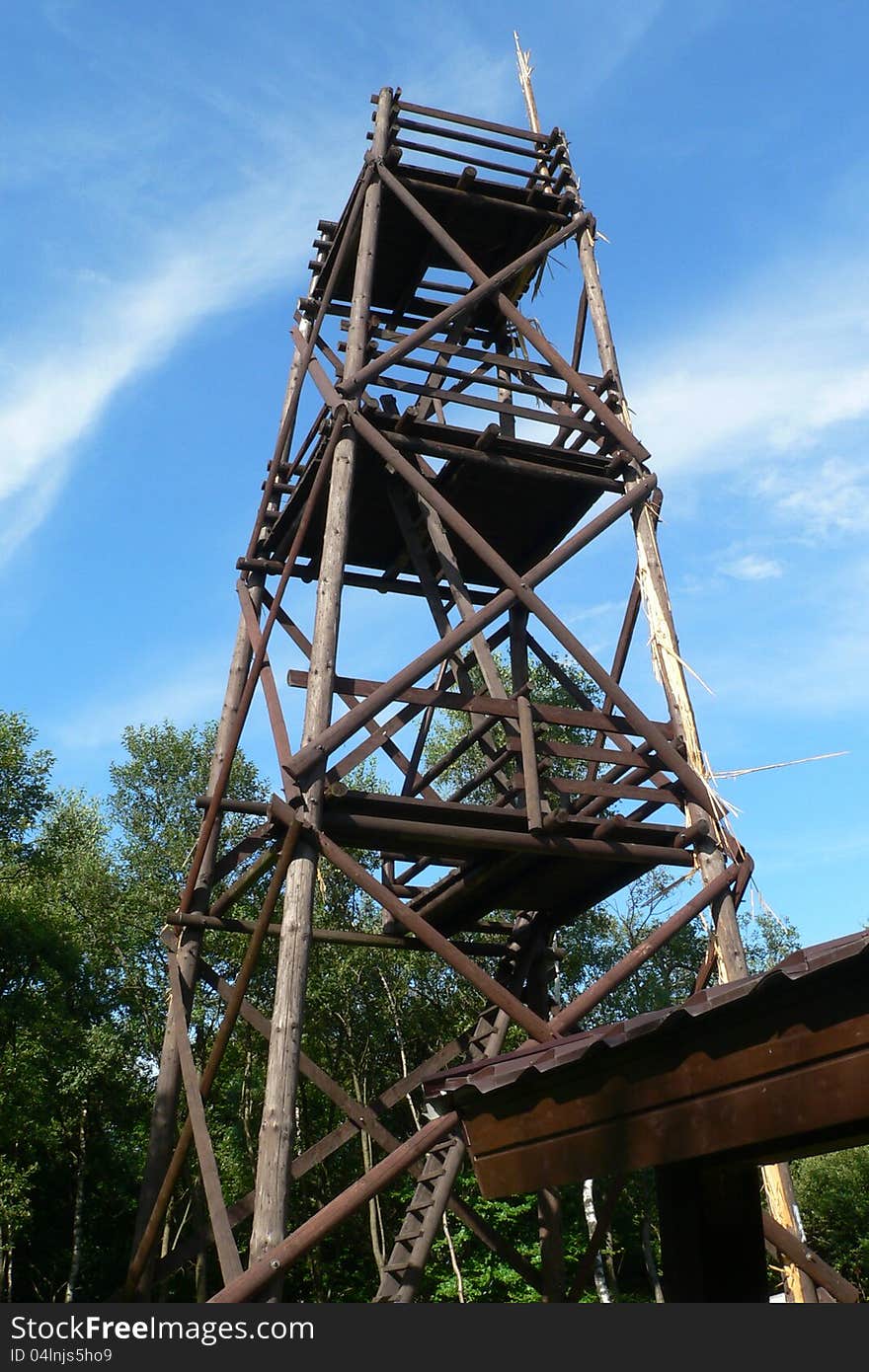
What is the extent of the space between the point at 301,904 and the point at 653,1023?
10.4ft

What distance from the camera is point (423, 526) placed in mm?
9773

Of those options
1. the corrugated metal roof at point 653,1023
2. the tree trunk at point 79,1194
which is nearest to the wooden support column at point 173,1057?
the corrugated metal roof at point 653,1023

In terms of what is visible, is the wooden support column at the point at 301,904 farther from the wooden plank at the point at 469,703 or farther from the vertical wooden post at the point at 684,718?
Answer: the vertical wooden post at the point at 684,718

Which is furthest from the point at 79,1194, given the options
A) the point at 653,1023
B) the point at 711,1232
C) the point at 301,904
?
the point at 653,1023

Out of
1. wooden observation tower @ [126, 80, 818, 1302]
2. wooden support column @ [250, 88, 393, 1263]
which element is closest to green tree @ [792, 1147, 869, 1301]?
wooden observation tower @ [126, 80, 818, 1302]

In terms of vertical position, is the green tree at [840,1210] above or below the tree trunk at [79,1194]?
below

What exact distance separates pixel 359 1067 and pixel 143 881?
5.33m

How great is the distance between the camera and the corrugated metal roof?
10.6 feet

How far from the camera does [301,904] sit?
6.61m

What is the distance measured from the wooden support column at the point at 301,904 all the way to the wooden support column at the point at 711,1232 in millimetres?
2389

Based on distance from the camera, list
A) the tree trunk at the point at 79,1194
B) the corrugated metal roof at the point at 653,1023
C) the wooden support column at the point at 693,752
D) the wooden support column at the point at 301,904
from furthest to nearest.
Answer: the tree trunk at the point at 79,1194
the wooden support column at the point at 693,752
the wooden support column at the point at 301,904
the corrugated metal roof at the point at 653,1023

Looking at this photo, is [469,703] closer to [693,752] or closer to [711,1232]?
[693,752]

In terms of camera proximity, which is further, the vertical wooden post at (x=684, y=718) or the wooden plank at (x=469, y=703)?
the wooden plank at (x=469, y=703)

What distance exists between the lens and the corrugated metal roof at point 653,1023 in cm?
324
